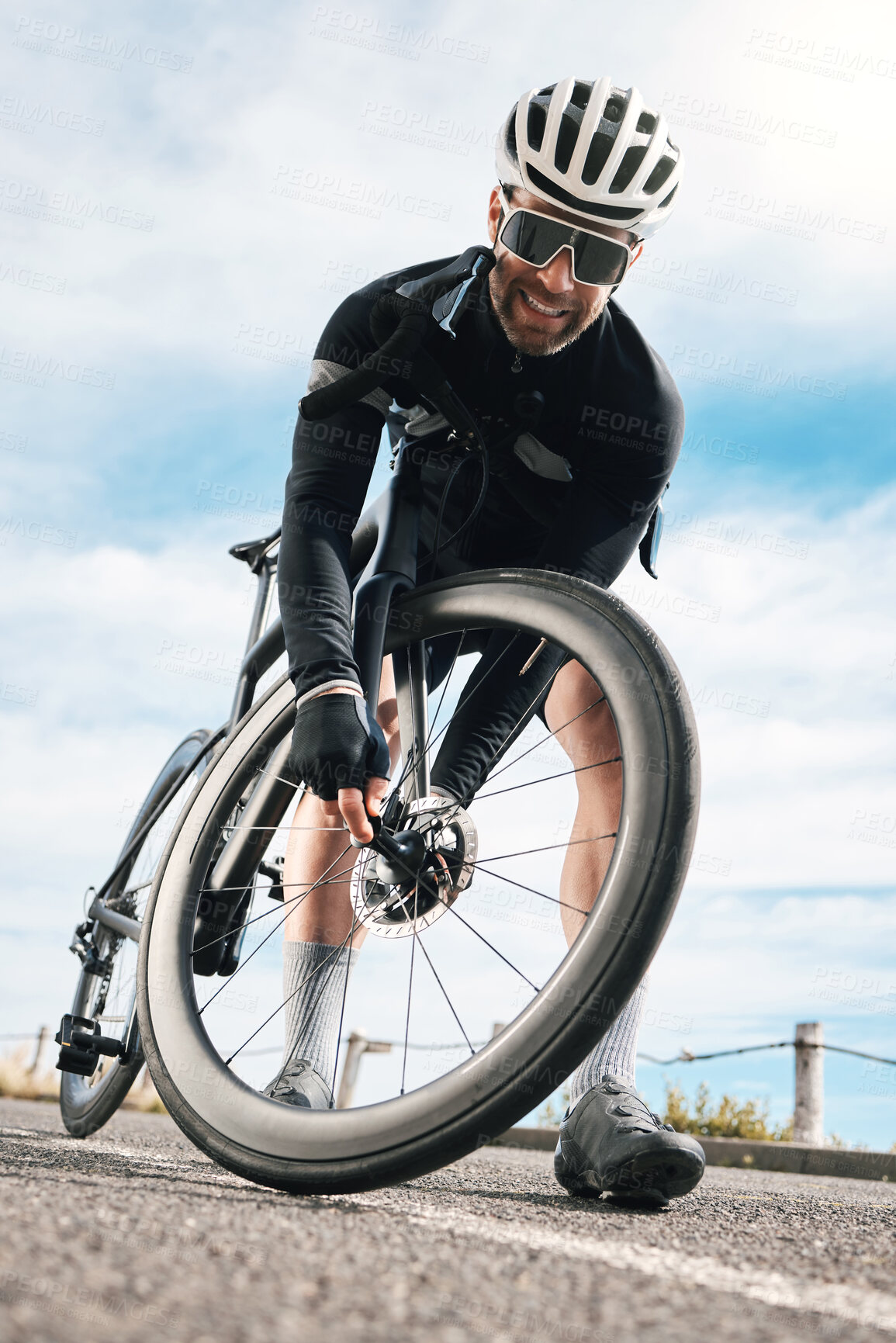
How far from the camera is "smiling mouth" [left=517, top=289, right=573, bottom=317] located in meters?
2.27

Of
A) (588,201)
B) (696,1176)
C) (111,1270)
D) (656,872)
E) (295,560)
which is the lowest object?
(696,1176)

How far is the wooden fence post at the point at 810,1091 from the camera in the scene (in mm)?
6371

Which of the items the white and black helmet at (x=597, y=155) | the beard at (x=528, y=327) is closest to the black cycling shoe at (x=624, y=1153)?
the beard at (x=528, y=327)

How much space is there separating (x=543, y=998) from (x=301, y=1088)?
2.57 ft

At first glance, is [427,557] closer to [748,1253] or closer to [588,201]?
[588,201]

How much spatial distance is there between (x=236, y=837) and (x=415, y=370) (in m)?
1.19

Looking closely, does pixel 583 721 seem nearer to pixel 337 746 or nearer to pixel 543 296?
pixel 337 746

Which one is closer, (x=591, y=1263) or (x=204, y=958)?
(x=591, y=1263)

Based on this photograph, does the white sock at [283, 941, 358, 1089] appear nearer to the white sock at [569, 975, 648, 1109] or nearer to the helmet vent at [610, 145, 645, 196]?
the white sock at [569, 975, 648, 1109]

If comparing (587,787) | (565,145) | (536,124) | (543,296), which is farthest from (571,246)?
(587,787)

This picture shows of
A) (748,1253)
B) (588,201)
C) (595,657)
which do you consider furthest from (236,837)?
(588,201)

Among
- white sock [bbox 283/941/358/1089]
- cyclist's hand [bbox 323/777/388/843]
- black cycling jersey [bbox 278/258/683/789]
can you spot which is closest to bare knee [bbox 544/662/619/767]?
black cycling jersey [bbox 278/258/683/789]

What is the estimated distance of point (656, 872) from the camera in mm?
1484

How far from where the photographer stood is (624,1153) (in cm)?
176
